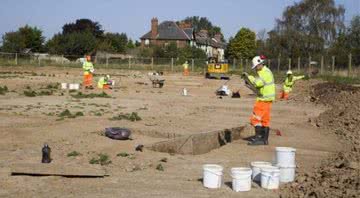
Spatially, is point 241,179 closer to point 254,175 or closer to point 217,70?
point 254,175

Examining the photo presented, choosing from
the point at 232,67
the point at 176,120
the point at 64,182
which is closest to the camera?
the point at 64,182

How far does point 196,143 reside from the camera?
12.4m

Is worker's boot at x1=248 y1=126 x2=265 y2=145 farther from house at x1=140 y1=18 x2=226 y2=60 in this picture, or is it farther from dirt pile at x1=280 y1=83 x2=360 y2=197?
house at x1=140 y1=18 x2=226 y2=60

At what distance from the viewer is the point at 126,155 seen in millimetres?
10500

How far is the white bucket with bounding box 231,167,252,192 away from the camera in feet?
25.7

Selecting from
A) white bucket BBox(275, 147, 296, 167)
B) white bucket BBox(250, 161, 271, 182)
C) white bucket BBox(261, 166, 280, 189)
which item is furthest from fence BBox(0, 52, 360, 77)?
white bucket BBox(261, 166, 280, 189)

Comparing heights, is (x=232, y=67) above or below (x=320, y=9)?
below

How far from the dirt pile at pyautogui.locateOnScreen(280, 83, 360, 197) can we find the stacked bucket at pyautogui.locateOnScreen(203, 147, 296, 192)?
0.19 metres

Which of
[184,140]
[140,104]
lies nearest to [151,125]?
[184,140]

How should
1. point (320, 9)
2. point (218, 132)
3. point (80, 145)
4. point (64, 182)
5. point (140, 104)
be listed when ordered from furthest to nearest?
point (320, 9) < point (140, 104) < point (218, 132) < point (80, 145) < point (64, 182)

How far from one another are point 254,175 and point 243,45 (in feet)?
310

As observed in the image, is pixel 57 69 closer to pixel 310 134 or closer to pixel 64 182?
pixel 310 134

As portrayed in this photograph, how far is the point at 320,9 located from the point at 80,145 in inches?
2620

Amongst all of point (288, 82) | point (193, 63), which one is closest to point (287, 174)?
point (288, 82)
